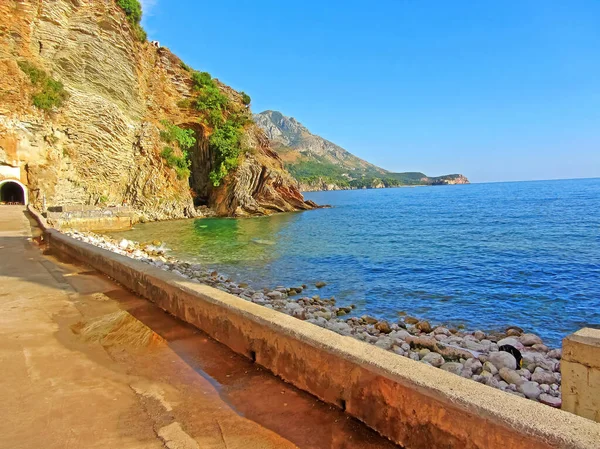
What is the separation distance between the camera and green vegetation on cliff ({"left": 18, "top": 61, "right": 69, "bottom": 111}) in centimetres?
2891

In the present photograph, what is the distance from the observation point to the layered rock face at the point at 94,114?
93.5 ft

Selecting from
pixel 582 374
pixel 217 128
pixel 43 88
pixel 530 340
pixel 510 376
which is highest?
pixel 43 88

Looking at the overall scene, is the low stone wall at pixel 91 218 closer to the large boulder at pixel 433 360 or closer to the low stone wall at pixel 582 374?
the large boulder at pixel 433 360

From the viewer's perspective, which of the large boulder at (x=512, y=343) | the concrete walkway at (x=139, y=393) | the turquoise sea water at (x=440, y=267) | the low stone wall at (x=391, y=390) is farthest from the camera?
the turquoise sea water at (x=440, y=267)

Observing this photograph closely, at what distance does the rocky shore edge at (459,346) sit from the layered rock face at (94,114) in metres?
26.5

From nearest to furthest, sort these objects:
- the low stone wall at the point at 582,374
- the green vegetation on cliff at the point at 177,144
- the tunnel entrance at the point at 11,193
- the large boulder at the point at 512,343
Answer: the low stone wall at the point at 582,374
the large boulder at the point at 512,343
the tunnel entrance at the point at 11,193
the green vegetation on cliff at the point at 177,144

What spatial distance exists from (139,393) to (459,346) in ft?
20.6

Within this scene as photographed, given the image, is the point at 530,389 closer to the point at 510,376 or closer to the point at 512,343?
the point at 510,376

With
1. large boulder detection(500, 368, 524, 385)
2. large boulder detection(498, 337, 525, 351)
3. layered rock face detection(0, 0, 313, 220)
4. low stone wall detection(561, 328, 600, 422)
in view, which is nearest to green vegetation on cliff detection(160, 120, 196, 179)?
layered rock face detection(0, 0, 313, 220)

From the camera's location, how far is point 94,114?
109 feet

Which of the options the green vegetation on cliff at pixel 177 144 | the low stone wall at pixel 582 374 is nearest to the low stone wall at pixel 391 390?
the low stone wall at pixel 582 374

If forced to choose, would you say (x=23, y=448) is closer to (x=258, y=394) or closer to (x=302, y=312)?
(x=258, y=394)

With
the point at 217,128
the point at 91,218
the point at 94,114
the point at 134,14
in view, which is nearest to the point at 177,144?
the point at 217,128

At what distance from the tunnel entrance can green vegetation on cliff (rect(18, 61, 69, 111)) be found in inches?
264
